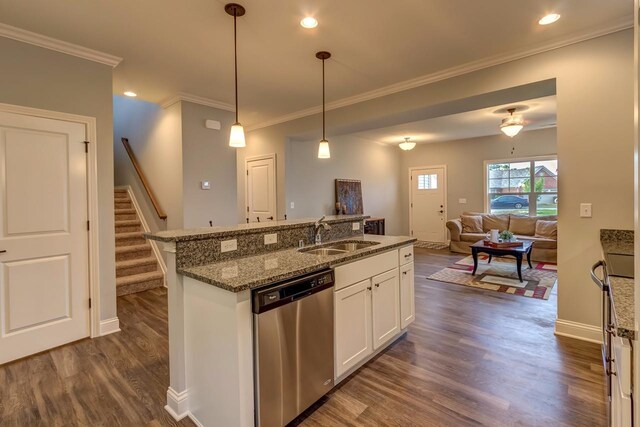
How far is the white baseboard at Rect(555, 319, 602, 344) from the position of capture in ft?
8.90

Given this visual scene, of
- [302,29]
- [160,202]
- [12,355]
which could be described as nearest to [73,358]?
[12,355]

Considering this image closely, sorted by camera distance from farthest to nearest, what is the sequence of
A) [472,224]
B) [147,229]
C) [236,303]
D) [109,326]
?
[472,224] < [147,229] < [109,326] < [236,303]

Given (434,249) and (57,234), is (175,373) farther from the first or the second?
(434,249)

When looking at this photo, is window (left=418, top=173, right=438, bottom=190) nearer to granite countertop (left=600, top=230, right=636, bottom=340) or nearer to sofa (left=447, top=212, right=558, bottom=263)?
sofa (left=447, top=212, right=558, bottom=263)

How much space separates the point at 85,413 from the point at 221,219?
Answer: 119 inches

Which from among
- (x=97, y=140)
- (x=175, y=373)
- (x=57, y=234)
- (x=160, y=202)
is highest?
(x=97, y=140)

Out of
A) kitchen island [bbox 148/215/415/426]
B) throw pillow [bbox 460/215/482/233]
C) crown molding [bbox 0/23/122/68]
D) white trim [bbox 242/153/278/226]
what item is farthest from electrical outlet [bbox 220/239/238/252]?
throw pillow [bbox 460/215/482/233]

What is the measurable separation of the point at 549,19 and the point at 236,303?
3.23m

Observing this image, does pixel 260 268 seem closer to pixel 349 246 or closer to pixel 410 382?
pixel 349 246

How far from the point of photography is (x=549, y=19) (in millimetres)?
2500

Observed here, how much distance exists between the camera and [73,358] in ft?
8.48

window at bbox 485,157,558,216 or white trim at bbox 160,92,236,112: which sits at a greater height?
white trim at bbox 160,92,236,112

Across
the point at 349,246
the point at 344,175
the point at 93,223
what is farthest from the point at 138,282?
the point at 344,175

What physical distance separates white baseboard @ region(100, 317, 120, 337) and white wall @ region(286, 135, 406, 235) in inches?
118
